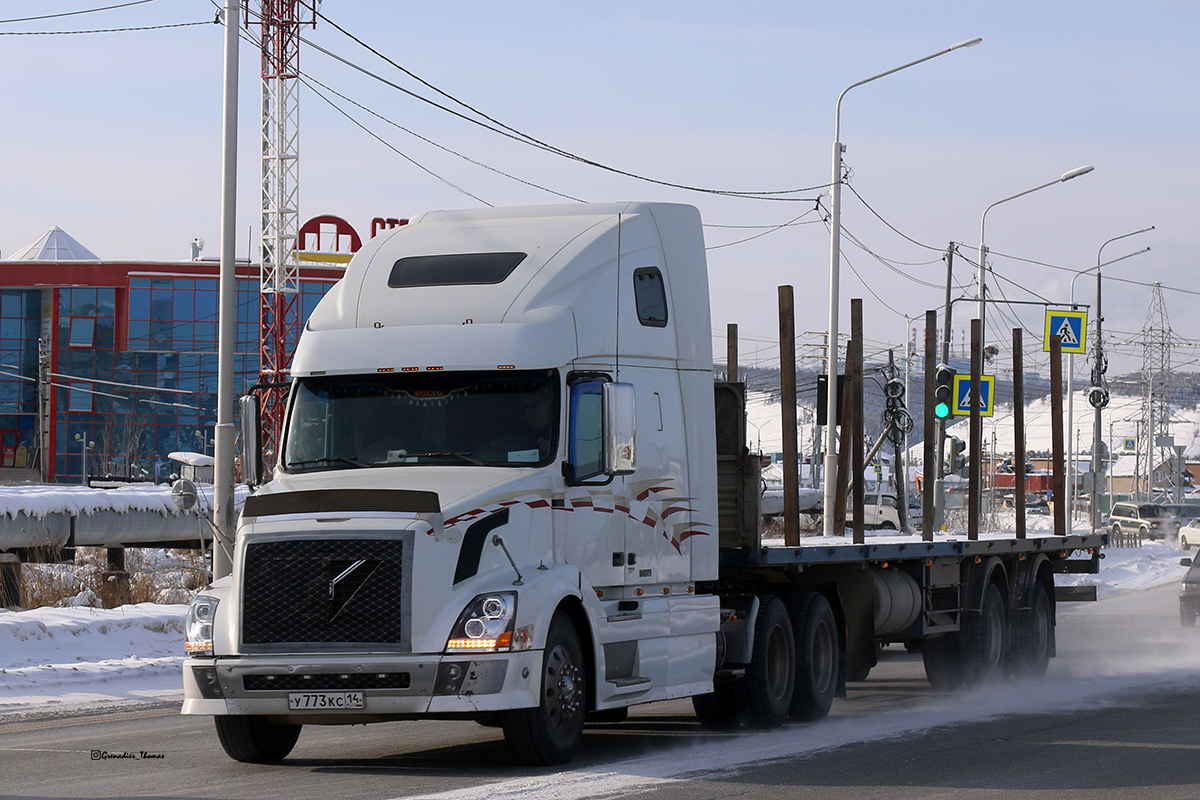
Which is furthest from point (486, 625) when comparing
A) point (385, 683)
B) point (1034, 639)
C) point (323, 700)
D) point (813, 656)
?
point (1034, 639)

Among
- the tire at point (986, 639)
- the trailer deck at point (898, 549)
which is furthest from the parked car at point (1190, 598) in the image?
the tire at point (986, 639)

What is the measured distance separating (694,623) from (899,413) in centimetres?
1958

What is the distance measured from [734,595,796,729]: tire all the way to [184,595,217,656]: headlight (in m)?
4.49

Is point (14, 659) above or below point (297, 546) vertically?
below

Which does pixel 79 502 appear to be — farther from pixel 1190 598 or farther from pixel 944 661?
pixel 1190 598

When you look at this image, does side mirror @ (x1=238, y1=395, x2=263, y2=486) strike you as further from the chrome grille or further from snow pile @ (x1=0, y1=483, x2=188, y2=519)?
snow pile @ (x1=0, y1=483, x2=188, y2=519)

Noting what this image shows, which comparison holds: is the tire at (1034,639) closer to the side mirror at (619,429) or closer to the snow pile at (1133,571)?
the side mirror at (619,429)

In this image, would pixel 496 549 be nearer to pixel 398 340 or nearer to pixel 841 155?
pixel 398 340

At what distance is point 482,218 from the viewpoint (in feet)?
38.1

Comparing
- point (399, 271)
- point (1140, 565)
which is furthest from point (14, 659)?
point (1140, 565)

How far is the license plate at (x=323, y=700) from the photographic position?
9070 mm

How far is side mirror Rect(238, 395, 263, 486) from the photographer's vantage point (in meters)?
10.6

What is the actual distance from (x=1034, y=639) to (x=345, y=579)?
1095cm

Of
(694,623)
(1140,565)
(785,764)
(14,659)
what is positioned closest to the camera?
(785,764)
